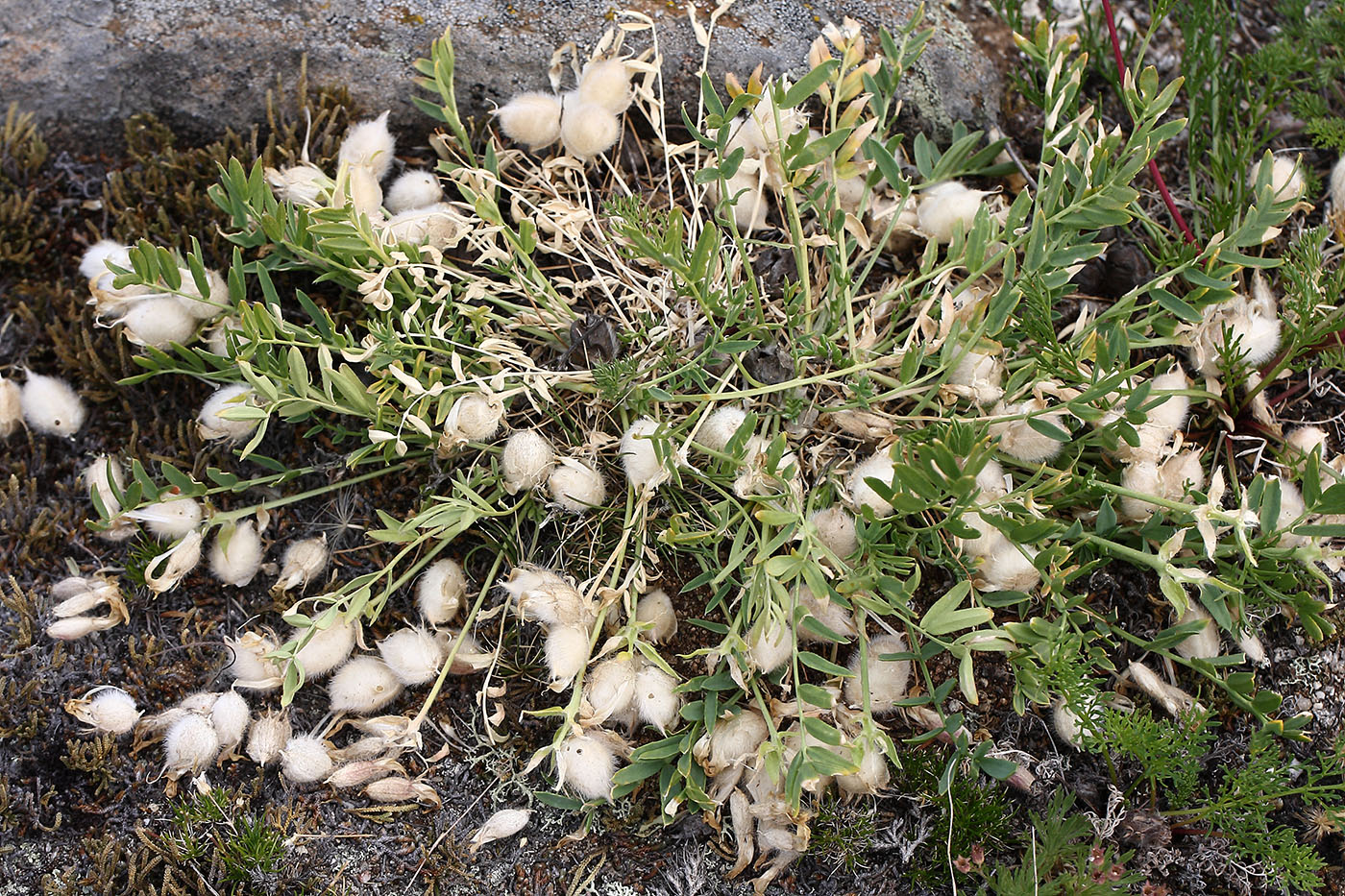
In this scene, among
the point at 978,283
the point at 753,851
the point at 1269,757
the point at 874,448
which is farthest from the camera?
the point at 978,283

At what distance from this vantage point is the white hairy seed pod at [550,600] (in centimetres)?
172

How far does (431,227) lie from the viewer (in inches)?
77.2

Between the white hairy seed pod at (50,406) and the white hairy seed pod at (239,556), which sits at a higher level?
the white hairy seed pod at (50,406)

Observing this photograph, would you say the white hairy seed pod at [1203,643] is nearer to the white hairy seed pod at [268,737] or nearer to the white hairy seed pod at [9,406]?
the white hairy seed pod at [268,737]

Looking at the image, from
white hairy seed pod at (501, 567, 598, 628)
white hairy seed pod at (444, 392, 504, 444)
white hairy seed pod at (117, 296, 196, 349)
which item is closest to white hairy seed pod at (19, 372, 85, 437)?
white hairy seed pod at (117, 296, 196, 349)

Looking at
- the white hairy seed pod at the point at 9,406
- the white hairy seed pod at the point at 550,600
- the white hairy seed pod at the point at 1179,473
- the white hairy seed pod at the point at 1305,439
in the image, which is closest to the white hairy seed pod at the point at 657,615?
the white hairy seed pod at the point at 550,600

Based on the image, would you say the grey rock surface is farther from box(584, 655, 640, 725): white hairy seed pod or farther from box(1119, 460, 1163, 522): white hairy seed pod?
box(584, 655, 640, 725): white hairy seed pod

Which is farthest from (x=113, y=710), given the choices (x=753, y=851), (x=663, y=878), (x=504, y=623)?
(x=753, y=851)

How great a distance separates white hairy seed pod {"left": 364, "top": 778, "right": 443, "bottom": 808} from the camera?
72.3 inches

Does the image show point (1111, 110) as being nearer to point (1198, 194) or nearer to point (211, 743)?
point (1198, 194)

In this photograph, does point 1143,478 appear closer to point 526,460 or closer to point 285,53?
point 526,460

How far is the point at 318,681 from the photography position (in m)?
1.96

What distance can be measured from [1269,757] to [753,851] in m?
0.92

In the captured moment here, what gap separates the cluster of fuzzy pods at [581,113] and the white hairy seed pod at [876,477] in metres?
0.89
